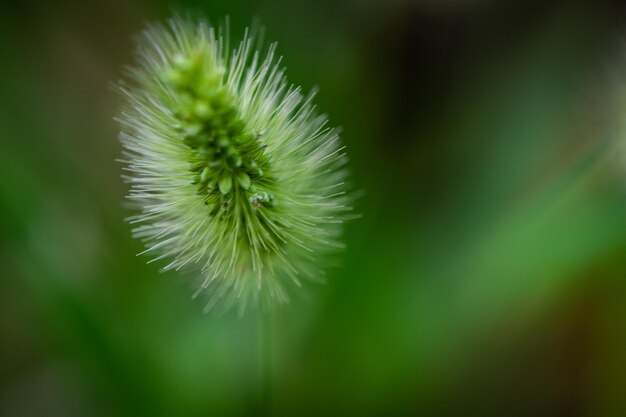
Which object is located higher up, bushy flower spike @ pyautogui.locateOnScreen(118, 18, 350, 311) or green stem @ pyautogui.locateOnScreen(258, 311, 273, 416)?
bushy flower spike @ pyautogui.locateOnScreen(118, 18, 350, 311)

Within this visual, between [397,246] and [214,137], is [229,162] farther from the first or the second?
[397,246]

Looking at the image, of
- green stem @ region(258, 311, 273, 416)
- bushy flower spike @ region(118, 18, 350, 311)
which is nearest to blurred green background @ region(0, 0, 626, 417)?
green stem @ region(258, 311, 273, 416)

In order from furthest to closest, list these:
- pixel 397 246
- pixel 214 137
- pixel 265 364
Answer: pixel 397 246, pixel 265 364, pixel 214 137

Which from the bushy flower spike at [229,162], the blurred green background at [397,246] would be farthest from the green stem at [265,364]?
the bushy flower spike at [229,162]

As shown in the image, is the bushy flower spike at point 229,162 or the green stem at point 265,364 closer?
the bushy flower spike at point 229,162

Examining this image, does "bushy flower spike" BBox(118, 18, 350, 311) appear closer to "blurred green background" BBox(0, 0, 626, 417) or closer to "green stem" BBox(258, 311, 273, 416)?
"green stem" BBox(258, 311, 273, 416)

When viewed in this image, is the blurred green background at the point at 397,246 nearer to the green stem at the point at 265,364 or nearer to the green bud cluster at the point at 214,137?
the green stem at the point at 265,364

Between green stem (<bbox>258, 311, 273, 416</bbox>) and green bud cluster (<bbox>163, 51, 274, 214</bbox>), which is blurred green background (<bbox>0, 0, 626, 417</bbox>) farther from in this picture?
green bud cluster (<bbox>163, 51, 274, 214</bbox>)

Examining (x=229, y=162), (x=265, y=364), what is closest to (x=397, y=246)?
(x=265, y=364)

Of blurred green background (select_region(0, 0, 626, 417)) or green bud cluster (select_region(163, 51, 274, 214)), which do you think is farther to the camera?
blurred green background (select_region(0, 0, 626, 417))
